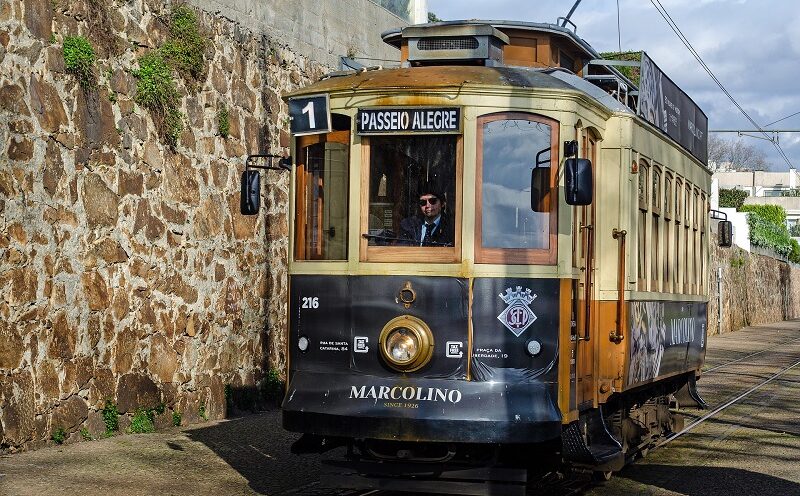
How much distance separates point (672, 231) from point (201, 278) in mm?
5405

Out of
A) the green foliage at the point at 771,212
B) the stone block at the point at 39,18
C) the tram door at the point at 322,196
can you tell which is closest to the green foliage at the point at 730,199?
the green foliage at the point at 771,212

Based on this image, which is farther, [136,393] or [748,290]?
[748,290]

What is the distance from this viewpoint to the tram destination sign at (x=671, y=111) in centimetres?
1145

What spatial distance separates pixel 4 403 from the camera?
434 inches

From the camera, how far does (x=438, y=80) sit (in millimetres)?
9070

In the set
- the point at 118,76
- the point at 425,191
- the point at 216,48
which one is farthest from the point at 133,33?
the point at 425,191

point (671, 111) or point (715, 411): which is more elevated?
point (671, 111)

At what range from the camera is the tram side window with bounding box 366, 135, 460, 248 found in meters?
9.03

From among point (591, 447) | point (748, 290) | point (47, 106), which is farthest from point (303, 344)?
point (748, 290)

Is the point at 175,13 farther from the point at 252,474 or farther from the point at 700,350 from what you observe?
the point at 700,350

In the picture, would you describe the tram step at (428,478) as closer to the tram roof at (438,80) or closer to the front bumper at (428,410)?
the front bumper at (428,410)

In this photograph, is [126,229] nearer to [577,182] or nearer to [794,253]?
[577,182]

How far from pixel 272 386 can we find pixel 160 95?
4342 mm

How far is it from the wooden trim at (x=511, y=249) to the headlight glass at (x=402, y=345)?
2.36ft
